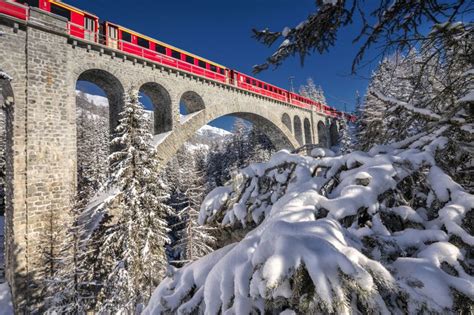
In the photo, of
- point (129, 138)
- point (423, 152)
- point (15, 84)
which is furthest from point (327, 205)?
point (15, 84)

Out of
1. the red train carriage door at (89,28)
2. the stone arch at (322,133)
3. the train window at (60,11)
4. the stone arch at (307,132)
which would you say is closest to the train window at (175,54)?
the red train carriage door at (89,28)

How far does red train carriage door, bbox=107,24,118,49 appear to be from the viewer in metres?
14.2

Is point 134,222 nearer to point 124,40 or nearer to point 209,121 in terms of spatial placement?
point 124,40

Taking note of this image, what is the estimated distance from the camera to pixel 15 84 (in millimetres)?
10547

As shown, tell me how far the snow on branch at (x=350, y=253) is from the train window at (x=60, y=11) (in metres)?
14.8

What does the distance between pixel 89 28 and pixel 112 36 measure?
112 cm

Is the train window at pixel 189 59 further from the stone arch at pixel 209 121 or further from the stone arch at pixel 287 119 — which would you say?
the stone arch at pixel 287 119

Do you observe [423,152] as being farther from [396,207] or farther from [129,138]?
[129,138]

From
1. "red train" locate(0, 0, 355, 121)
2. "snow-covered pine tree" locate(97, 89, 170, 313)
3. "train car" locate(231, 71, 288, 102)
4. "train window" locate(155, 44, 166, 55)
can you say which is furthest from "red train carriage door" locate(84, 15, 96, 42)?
"train car" locate(231, 71, 288, 102)

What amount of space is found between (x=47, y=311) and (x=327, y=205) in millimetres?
13401

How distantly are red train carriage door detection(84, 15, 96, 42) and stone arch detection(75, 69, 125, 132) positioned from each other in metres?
1.76

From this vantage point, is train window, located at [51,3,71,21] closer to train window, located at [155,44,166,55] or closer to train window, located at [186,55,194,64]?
train window, located at [155,44,166,55]

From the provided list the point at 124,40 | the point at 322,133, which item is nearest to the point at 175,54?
the point at 124,40

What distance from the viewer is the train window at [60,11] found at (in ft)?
39.5
